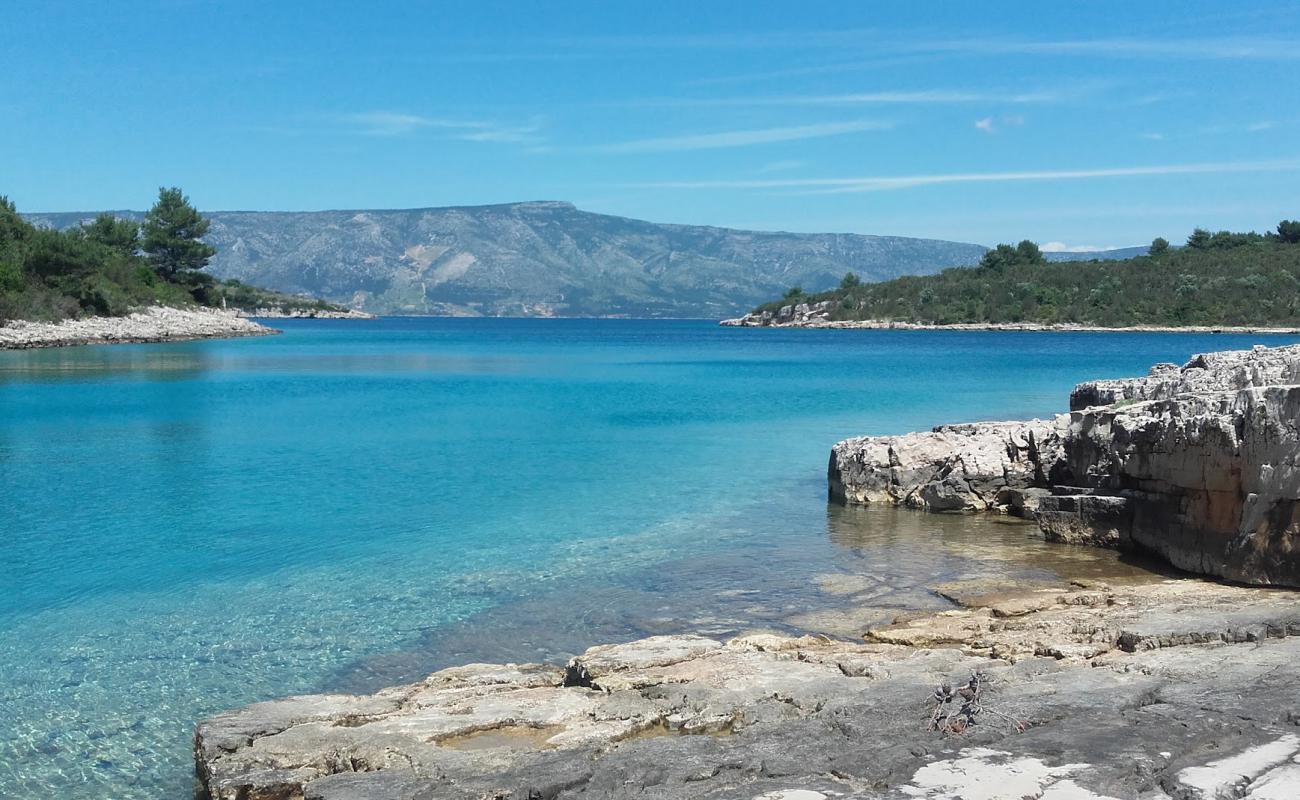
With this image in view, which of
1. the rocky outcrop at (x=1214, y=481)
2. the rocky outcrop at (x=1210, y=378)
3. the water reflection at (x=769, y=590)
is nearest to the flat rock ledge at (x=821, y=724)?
the water reflection at (x=769, y=590)

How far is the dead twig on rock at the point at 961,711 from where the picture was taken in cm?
645

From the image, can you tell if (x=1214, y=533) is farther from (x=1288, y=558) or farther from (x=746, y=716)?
(x=746, y=716)

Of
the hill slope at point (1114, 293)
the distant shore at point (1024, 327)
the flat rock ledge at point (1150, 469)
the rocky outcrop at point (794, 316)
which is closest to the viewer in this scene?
the flat rock ledge at point (1150, 469)

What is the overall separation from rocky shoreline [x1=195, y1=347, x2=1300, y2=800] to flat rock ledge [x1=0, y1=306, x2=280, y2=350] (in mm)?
64738

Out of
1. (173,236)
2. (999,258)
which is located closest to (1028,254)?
(999,258)

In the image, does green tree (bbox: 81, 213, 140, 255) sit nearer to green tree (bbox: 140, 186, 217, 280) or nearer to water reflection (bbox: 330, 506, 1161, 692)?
green tree (bbox: 140, 186, 217, 280)

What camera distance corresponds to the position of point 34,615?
37.9 feet

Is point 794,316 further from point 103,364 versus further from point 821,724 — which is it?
point 821,724

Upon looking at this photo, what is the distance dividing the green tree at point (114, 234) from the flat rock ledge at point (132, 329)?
843 centimetres

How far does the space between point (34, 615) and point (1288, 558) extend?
1327cm

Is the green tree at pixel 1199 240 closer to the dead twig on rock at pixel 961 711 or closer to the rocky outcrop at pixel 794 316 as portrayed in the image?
the rocky outcrop at pixel 794 316

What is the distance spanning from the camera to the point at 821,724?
681 cm

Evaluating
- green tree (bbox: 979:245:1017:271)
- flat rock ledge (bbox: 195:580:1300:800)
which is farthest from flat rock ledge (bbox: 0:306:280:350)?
green tree (bbox: 979:245:1017:271)

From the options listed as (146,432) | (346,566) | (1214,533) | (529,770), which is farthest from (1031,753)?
(146,432)
